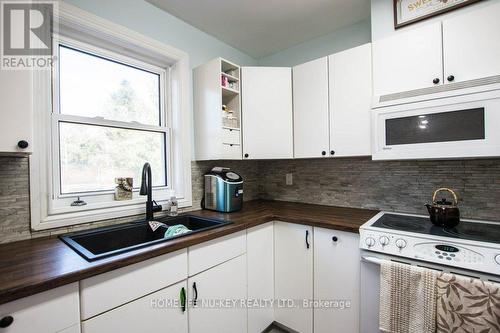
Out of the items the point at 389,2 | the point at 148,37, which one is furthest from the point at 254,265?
the point at 389,2

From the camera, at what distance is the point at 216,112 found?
6.06ft

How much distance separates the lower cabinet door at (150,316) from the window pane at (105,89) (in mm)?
1171

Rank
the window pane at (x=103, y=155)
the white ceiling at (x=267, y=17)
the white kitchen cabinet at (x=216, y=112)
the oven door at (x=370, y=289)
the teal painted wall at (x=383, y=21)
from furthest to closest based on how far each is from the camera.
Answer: the white kitchen cabinet at (x=216, y=112) → the white ceiling at (x=267, y=17) → the teal painted wall at (x=383, y=21) → the window pane at (x=103, y=155) → the oven door at (x=370, y=289)

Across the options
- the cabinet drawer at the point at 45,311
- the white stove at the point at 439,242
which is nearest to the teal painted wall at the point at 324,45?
the white stove at the point at 439,242

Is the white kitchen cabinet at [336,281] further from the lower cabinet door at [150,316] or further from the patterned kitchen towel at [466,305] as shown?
the lower cabinet door at [150,316]

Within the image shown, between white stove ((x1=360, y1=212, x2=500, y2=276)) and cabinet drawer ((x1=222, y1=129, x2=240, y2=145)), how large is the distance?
114 centimetres

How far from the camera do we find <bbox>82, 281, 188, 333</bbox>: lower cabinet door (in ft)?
3.05

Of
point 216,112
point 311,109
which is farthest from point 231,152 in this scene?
point 311,109

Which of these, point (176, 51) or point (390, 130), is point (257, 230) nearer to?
point (390, 130)

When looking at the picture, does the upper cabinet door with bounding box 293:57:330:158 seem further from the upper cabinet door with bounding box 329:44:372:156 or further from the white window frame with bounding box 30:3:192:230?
the white window frame with bounding box 30:3:192:230

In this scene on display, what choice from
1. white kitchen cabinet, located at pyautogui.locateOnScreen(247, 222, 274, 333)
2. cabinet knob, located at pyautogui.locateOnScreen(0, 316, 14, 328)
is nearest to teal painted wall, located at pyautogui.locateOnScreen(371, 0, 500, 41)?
white kitchen cabinet, located at pyautogui.locateOnScreen(247, 222, 274, 333)

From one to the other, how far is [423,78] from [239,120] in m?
1.30

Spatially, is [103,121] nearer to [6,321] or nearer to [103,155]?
[103,155]

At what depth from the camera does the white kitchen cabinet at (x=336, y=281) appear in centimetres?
144
